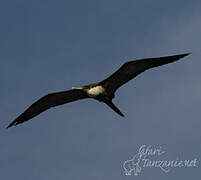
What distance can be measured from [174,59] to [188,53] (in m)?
0.66

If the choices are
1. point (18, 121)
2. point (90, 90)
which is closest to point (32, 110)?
point (18, 121)

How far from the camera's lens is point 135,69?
26141 mm

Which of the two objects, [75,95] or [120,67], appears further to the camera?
[75,95]

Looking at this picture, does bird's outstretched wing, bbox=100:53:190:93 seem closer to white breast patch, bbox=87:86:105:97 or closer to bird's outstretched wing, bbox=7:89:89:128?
white breast patch, bbox=87:86:105:97

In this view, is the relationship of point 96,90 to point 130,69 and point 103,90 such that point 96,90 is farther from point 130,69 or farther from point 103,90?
point 130,69

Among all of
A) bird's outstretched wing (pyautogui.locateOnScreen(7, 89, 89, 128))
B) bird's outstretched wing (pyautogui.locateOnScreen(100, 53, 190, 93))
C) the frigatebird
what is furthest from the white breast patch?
bird's outstretched wing (pyautogui.locateOnScreen(7, 89, 89, 128))

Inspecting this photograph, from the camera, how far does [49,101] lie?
28016 millimetres

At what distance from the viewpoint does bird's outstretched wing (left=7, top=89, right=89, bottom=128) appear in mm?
27609

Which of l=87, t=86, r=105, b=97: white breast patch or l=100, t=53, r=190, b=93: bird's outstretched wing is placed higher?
l=100, t=53, r=190, b=93: bird's outstretched wing

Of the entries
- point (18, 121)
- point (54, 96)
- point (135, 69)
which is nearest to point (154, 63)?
point (135, 69)

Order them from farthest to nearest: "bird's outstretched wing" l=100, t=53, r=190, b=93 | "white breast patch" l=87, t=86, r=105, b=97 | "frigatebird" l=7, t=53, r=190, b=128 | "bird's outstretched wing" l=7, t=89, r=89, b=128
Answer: "bird's outstretched wing" l=7, t=89, r=89, b=128, "white breast patch" l=87, t=86, r=105, b=97, "frigatebird" l=7, t=53, r=190, b=128, "bird's outstretched wing" l=100, t=53, r=190, b=93

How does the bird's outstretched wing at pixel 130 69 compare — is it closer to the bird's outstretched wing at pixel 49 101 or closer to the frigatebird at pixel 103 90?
the frigatebird at pixel 103 90

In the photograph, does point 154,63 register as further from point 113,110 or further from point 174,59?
point 113,110

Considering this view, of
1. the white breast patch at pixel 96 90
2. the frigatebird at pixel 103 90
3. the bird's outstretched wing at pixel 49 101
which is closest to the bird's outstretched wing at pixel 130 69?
the frigatebird at pixel 103 90
